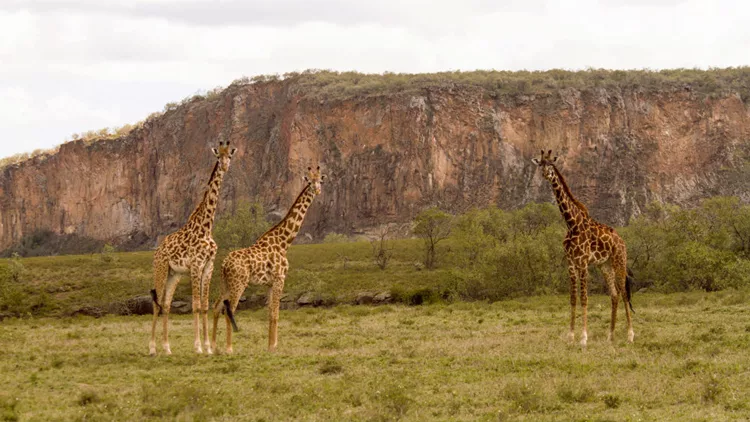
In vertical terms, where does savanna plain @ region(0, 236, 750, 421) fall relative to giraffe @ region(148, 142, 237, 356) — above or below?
below

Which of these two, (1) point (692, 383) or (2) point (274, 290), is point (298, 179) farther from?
(1) point (692, 383)

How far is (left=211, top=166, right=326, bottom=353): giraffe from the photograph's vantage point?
22.5 meters

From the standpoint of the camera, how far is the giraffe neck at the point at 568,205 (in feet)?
79.7

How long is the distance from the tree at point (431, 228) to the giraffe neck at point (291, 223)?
44.9m

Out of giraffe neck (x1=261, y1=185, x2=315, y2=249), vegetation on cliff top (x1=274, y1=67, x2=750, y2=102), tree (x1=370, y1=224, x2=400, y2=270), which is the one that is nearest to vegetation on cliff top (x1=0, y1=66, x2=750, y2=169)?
vegetation on cliff top (x1=274, y1=67, x2=750, y2=102)

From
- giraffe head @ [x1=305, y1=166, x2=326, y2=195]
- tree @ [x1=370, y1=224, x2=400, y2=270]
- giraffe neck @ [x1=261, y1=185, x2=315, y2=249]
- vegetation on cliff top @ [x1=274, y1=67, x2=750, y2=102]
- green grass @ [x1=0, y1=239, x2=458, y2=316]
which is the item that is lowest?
green grass @ [x1=0, y1=239, x2=458, y2=316]

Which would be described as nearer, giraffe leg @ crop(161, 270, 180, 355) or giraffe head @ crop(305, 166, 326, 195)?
giraffe leg @ crop(161, 270, 180, 355)

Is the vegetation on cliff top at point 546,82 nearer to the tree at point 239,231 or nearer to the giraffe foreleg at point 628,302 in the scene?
the tree at point 239,231

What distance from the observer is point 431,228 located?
72000 millimetres

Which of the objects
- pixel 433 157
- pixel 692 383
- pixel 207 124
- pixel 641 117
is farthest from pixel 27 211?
pixel 692 383

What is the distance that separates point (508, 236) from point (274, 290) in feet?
121

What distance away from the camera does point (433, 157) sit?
124 metres

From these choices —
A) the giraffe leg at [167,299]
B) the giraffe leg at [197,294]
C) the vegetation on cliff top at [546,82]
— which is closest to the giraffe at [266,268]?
the giraffe leg at [197,294]

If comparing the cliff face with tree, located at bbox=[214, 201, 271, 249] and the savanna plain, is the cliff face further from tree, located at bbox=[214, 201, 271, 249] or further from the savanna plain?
the savanna plain
